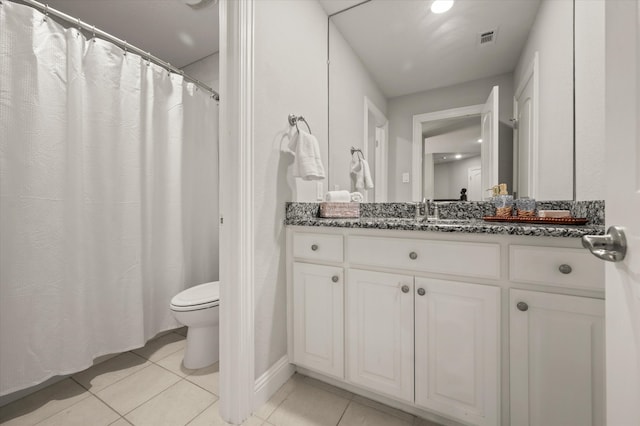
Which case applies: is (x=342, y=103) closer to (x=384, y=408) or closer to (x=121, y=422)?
(x=384, y=408)

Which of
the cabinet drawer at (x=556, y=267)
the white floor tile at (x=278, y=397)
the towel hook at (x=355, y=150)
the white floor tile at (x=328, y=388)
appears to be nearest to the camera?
the cabinet drawer at (x=556, y=267)

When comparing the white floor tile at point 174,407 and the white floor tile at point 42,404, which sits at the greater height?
the white floor tile at point 42,404

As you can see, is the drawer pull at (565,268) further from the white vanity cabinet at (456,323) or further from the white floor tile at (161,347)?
the white floor tile at (161,347)

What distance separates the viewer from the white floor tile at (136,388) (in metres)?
1.20

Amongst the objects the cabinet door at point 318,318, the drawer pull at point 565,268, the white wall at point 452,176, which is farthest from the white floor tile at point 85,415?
→ the white wall at point 452,176

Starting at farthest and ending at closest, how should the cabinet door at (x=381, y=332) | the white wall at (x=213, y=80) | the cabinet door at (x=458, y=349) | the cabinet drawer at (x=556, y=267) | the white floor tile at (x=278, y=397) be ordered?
the white wall at (x=213, y=80), the white floor tile at (x=278, y=397), the cabinet door at (x=381, y=332), the cabinet door at (x=458, y=349), the cabinet drawer at (x=556, y=267)

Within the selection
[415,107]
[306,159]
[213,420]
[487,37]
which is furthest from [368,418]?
[487,37]

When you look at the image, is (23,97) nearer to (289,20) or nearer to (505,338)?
(289,20)

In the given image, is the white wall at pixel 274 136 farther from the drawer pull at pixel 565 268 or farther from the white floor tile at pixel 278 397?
the drawer pull at pixel 565 268

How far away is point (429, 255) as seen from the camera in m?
0.98

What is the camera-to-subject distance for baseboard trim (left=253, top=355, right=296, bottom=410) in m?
1.17

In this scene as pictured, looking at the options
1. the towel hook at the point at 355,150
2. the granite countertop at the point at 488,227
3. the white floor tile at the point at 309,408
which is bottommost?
the white floor tile at the point at 309,408

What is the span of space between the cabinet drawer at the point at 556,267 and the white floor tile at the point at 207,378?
1471 mm

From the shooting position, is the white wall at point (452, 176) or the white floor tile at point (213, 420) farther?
the white wall at point (452, 176)
